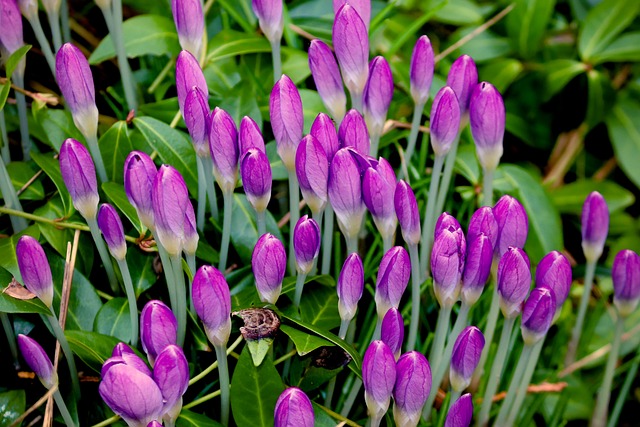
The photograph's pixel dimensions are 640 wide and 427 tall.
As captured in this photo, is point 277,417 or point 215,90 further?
point 215,90

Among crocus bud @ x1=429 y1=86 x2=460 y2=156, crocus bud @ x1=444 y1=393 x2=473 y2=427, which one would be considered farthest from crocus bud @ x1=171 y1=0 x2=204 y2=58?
crocus bud @ x1=444 y1=393 x2=473 y2=427

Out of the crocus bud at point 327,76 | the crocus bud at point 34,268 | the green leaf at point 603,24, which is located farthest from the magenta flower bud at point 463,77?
the green leaf at point 603,24

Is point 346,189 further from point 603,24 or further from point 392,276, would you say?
point 603,24

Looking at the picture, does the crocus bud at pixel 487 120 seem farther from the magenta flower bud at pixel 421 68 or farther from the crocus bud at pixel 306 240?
the crocus bud at pixel 306 240

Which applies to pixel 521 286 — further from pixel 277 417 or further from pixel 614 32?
pixel 614 32

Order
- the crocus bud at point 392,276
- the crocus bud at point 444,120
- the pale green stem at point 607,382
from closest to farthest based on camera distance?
1. the crocus bud at point 392,276
2. the crocus bud at point 444,120
3. the pale green stem at point 607,382

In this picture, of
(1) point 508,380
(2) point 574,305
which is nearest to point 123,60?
(1) point 508,380

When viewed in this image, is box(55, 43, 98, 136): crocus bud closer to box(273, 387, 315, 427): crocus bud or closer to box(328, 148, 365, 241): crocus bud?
box(328, 148, 365, 241): crocus bud
